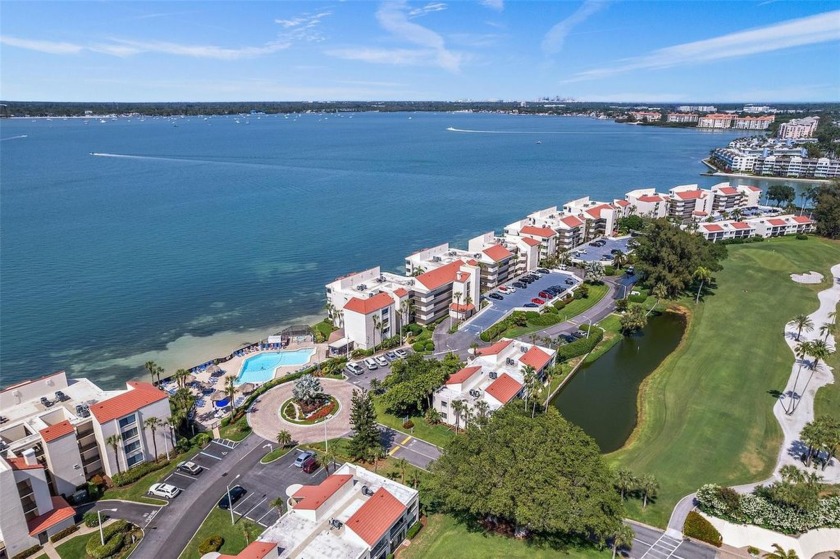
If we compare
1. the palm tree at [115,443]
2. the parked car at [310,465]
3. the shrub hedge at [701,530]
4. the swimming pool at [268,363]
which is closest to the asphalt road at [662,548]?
the shrub hedge at [701,530]

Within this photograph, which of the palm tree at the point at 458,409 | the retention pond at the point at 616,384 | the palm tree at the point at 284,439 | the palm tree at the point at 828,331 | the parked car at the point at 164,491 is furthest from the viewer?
the palm tree at the point at 828,331

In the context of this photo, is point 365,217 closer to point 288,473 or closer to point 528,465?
point 288,473

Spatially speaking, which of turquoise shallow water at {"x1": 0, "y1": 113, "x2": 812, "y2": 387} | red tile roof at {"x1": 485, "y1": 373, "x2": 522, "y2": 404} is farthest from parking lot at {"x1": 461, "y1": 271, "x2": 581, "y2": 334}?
turquoise shallow water at {"x1": 0, "y1": 113, "x2": 812, "y2": 387}

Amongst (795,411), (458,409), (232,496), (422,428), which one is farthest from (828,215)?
(232,496)

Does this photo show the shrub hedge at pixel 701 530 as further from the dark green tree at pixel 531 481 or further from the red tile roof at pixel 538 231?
the red tile roof at pixel 538 231

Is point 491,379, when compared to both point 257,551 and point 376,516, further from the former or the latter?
point 257,551
